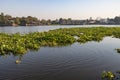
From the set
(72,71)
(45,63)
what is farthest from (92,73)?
(45,63)

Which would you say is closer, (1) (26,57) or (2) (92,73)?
(2) (92,73)

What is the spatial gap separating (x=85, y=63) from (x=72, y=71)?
2.68 meters

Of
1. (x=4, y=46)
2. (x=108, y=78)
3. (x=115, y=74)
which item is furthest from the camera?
(x=4, y=46)

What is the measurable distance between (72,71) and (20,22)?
144 meters

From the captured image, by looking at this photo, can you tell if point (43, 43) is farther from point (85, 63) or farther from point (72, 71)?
point (72, 71)

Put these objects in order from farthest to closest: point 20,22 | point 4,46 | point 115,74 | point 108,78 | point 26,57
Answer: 1. point 20,22
2. point 4,46
3. point 26,57
4. point 115,74
5. point 108,78

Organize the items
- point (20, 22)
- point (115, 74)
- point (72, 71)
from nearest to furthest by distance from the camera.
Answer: point (115, 74)
point (72, 71)
point (20, 22)

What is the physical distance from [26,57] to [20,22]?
138869 mm

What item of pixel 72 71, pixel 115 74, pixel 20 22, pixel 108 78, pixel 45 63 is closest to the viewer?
pixel 108 78

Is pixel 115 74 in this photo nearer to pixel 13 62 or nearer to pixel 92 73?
pixel 92 73

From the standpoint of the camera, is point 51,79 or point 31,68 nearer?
point 51,79

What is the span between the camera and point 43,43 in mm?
26516

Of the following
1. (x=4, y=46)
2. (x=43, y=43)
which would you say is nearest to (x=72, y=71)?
(x=4, y=46)

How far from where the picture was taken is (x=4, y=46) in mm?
21141
